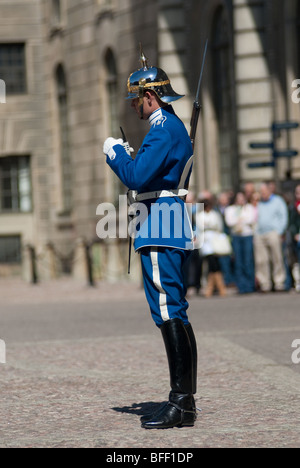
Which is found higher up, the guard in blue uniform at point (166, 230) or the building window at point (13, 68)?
the building window at point (13, 68)

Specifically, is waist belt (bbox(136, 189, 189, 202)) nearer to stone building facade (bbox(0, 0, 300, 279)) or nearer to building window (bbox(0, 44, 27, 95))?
stone building facade (bbox(0, 0, 300, 279))

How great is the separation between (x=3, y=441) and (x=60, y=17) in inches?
1003

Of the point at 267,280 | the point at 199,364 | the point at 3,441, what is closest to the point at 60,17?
the point at 267,280

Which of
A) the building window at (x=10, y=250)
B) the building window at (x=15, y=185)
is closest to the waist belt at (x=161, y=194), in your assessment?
the building window at (x=10, y=250)

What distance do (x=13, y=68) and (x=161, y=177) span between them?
26.0 m

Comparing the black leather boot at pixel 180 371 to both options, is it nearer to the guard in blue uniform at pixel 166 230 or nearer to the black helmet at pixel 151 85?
the guard in blue uniform at pixel 166 230

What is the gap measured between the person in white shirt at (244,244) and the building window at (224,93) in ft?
16.5

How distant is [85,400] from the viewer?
24.1ft

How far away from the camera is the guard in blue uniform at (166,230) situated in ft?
20.8

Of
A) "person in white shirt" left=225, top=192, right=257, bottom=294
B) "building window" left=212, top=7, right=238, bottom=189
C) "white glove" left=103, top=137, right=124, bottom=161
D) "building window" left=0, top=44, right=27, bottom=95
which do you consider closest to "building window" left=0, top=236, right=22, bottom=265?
"building window" left=0, top=44, right=27, bottom=95

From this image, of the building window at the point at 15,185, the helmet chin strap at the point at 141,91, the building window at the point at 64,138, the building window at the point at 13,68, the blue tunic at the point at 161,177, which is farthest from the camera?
the building window at the point at 13,68

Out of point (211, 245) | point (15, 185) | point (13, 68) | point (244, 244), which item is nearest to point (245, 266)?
point (244, 244)

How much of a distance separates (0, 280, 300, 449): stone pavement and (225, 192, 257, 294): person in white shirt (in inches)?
76.0

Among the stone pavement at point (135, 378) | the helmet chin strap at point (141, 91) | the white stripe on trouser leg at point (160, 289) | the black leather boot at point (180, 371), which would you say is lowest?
the stone pavement at point (135, 378)
